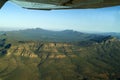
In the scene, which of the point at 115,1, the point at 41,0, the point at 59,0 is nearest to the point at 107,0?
the point at 115,1

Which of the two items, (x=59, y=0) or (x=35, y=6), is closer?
(x=59, y=0)

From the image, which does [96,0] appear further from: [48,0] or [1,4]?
[1,4]

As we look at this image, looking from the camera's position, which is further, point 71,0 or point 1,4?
point 1,4

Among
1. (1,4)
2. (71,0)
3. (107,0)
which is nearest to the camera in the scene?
(71,0)

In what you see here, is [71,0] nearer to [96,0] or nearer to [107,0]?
[96,0]

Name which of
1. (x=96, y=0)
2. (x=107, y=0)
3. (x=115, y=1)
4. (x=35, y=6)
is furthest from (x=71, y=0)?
(x=35, y=6)

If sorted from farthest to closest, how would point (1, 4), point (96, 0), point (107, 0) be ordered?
1. point (1, 4)
2. point (107, 0)
3. point (96, 0)

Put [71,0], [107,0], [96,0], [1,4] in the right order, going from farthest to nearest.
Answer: [1,4] → [107,0] → [71,0] → [96,0]

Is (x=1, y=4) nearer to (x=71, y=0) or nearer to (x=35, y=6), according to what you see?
(x=35, y=6)

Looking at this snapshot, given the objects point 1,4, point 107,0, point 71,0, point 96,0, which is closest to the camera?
point 96,0
